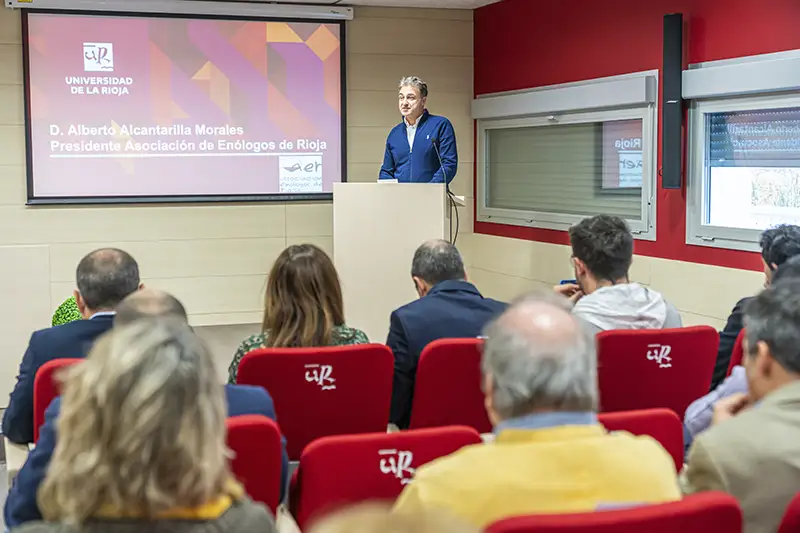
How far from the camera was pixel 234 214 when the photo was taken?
25.4 feet

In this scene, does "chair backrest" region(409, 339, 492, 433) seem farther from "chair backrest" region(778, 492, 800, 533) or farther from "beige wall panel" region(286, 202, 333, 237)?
"beige wall panel" region(286, 202, 333, 237)

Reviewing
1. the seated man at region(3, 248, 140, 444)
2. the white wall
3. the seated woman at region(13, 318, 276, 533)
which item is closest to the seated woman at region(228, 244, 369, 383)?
the seated man at region(3, 248, 140, 444)

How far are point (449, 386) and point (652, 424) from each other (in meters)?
1.02

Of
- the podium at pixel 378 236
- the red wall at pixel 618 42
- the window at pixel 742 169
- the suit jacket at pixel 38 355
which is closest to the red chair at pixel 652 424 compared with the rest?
the suit jacket at pixel 38 355

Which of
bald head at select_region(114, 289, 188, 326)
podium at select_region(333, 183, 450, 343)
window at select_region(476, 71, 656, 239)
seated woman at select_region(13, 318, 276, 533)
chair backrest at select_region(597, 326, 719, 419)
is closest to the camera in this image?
seated woman at select_region(13, 318, 276, 533)

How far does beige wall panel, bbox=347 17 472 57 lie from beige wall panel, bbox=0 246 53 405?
3132 millimetres

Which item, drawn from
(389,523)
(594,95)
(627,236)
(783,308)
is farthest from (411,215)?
(389,523)

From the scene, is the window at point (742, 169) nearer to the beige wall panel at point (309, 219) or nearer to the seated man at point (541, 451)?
the beige wall panel at point (309, 219)

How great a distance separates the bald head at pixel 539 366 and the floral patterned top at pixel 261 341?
5.21ft

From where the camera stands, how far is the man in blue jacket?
6.63 meters

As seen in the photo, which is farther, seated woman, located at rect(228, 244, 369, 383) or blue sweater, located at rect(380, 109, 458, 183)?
blue sweater, located at rect(380, 109, 458, 183)

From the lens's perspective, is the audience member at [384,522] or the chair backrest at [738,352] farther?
the chair backrest at [738,352]

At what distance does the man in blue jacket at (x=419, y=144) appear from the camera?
21.8ft

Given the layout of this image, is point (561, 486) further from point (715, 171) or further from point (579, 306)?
point (715, 171)
